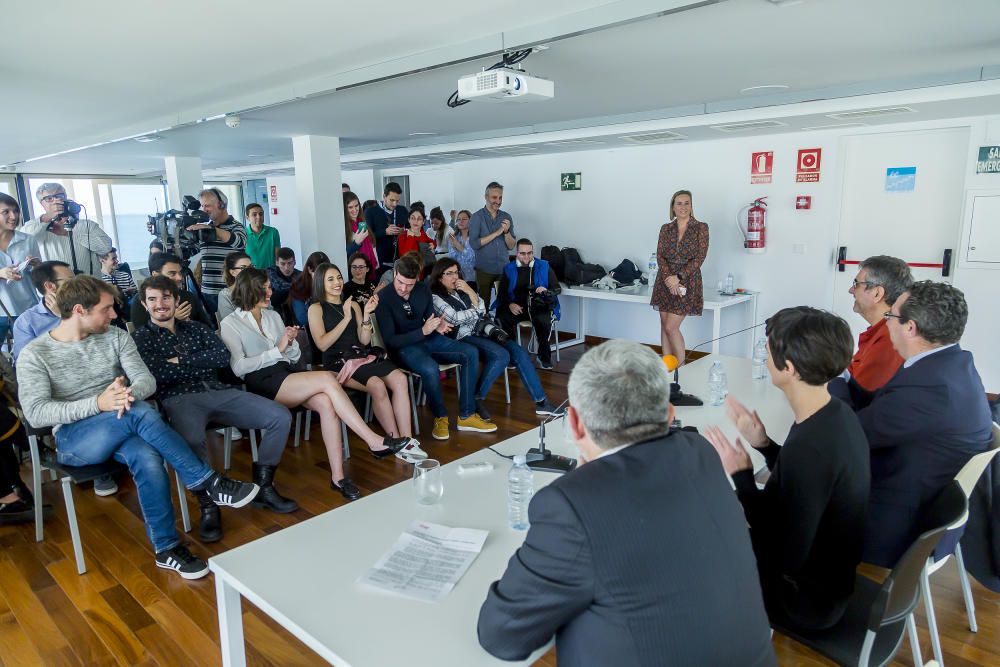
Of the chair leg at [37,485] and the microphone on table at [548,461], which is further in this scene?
the chair leg at [37,485]

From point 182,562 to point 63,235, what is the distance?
3.18 metres

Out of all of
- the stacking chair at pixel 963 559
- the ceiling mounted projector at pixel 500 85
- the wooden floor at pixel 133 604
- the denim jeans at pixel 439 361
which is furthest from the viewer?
the denim jeans at pixel 439 361

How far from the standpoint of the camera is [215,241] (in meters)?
5.23

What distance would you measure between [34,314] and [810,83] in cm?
483

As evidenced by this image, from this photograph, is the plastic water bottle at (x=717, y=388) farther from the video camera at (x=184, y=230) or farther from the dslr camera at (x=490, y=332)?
the video camera at (x=184, y=230)

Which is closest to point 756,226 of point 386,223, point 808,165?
point 808,165

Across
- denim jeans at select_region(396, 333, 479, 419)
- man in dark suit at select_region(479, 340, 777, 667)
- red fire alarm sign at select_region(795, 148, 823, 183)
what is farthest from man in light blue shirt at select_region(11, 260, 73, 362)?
red fire alarm sign at select_region(795, 148, 823, 183)

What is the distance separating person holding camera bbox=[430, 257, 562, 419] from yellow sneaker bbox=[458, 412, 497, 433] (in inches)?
4.1

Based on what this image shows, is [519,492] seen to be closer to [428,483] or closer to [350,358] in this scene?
[428,483]

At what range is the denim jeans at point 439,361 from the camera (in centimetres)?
430

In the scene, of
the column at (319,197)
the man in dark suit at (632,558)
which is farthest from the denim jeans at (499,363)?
the man in dark suit at (632,558)

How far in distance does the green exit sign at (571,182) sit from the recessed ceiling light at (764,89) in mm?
2871

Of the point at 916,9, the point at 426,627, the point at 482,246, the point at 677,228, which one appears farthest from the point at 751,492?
the point at 482,246

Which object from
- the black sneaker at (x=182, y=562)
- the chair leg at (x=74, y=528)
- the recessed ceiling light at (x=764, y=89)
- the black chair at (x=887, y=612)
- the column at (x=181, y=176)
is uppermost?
the recessed ceiling light at (x=764, y=89)
